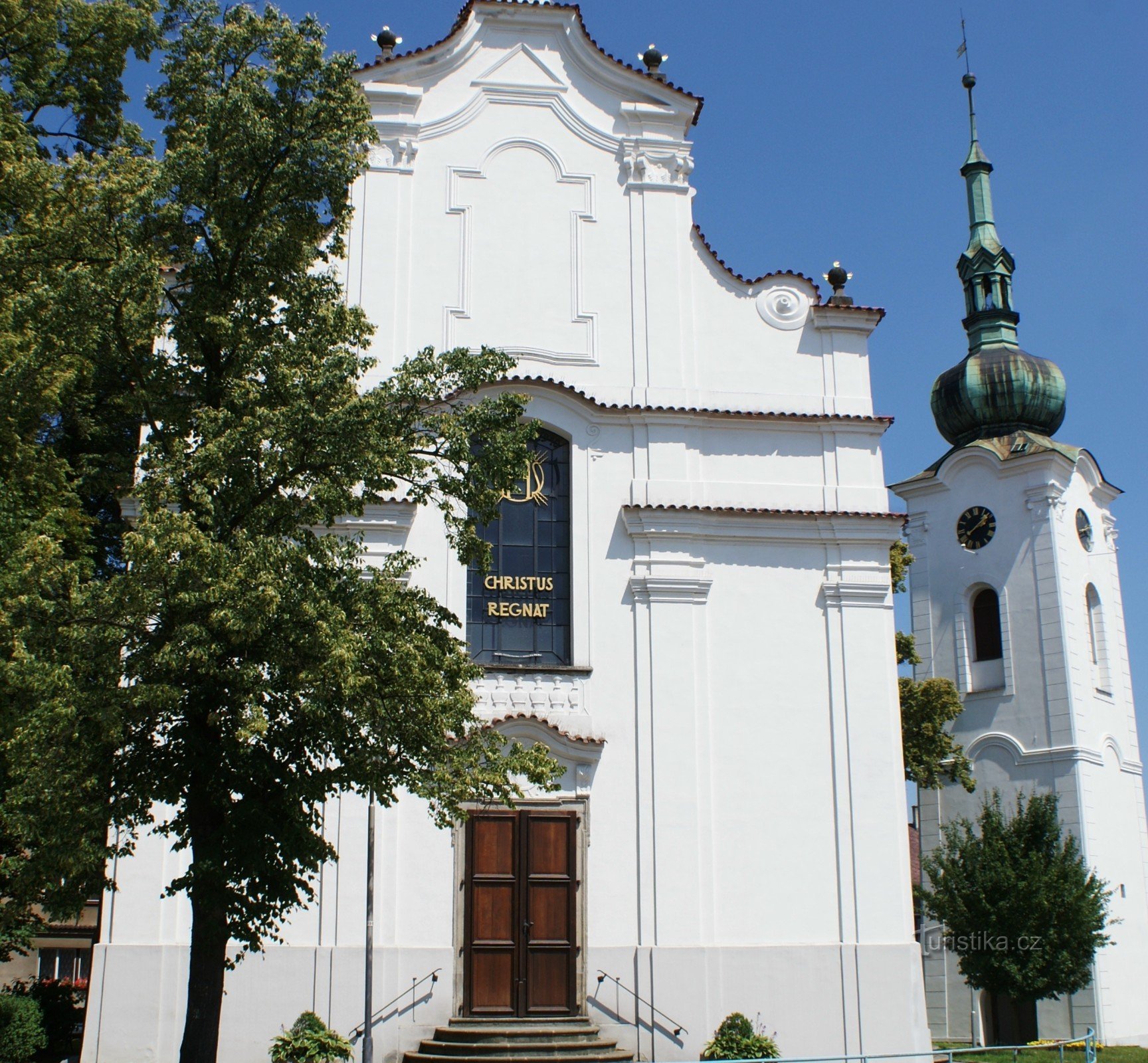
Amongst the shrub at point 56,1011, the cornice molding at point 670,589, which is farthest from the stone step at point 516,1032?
the shrub at point 56,1011

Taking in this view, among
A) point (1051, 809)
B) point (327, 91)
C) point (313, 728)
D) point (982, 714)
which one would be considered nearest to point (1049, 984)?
point (1051, 809)

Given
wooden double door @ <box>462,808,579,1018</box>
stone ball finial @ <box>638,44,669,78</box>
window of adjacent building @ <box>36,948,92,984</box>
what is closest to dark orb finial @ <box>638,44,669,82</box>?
stone ball finial @ <box>638,44,669,78</box>

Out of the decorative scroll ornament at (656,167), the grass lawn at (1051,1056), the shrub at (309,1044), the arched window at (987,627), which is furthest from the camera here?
the arched window at (987,627)

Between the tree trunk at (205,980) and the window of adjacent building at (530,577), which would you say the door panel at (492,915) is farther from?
the tree trunk at (205,980)

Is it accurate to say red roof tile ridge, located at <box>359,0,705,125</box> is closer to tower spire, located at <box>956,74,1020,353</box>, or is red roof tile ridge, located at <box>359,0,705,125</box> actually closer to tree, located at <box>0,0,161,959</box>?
tree, located at <box>0,0,161,959</box>

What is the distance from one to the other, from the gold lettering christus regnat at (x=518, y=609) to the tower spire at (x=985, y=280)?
2309 cm

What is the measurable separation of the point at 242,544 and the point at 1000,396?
28110 mm

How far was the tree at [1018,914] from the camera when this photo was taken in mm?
25359

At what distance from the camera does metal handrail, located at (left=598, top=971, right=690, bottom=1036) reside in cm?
1588

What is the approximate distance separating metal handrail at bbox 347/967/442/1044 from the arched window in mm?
21207

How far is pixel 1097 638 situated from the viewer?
112 ft

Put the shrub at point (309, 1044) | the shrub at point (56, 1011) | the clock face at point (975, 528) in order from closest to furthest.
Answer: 1. the shrub at point (309, 1044)
2. the shrub at point (56, 1011)
3. the clock face at point (975, 528)

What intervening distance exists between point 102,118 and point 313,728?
13.5 meters

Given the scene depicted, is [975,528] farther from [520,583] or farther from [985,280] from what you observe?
[520,583]
